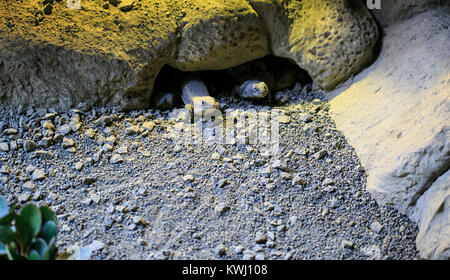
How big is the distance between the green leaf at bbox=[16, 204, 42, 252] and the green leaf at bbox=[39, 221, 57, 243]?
3cm

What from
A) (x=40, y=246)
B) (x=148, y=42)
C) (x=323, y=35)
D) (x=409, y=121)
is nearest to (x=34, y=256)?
(x=40, y=246)

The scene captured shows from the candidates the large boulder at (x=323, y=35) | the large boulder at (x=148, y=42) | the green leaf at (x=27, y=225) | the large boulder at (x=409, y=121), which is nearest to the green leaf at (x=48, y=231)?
the green leaf at (x=27, y=225)

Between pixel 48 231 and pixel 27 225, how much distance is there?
0.06m

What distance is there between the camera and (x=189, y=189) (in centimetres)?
163

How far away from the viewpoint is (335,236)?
4.83 feet

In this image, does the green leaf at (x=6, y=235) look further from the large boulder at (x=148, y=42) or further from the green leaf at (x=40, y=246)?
the large boulder at (x=148, y=42)

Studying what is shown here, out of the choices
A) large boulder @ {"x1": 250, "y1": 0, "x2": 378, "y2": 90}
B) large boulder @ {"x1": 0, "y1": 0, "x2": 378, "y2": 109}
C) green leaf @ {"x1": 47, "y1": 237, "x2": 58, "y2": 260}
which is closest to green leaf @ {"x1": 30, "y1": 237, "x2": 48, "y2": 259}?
green leaf @ {"x1": 47, "y1": 237, "x2": 58, "y2": 260}

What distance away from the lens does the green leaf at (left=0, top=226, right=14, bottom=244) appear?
1160 mm

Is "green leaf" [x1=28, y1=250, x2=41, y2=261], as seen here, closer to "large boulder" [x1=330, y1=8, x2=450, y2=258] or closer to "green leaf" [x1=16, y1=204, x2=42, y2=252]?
"green leaf" [x1=16, y1=204, x2=42, y2=252]

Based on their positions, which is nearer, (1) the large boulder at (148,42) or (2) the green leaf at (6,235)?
(2) the green leaf at (6,235)

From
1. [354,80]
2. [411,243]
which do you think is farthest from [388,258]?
[354,80]

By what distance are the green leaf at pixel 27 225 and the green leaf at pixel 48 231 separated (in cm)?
3

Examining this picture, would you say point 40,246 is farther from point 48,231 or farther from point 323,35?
point 323,35

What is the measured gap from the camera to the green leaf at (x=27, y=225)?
1.20m
